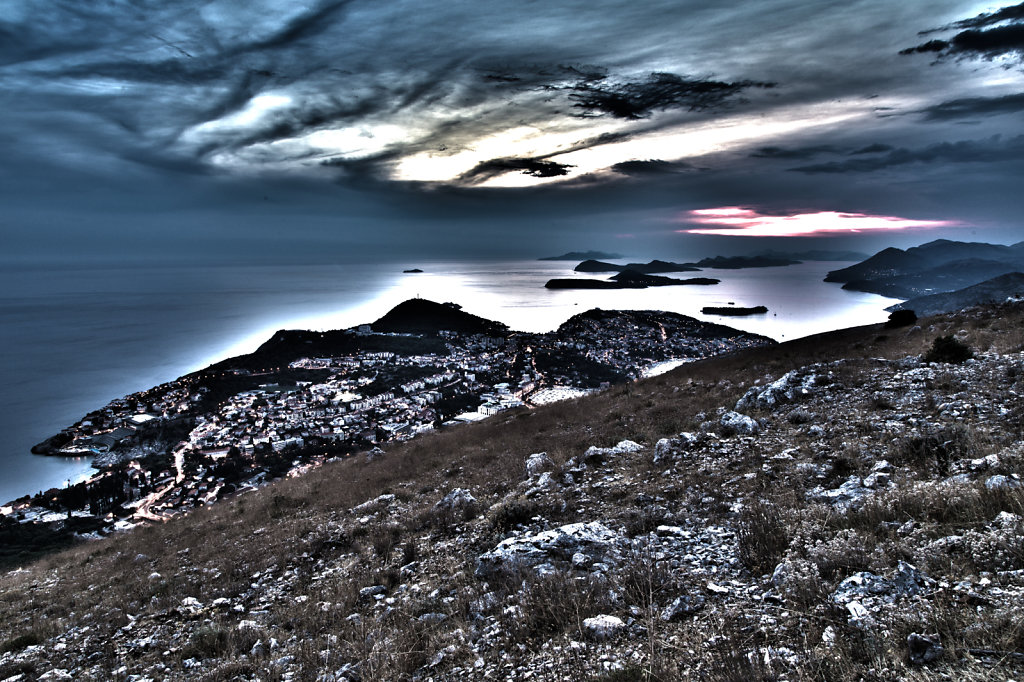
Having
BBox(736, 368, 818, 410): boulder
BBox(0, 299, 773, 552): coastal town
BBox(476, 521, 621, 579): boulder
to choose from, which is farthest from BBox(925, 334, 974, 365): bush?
BBox(0, 299, 773, 552): coastal town

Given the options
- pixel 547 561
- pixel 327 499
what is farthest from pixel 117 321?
pixel 547 561

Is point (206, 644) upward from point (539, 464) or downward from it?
downward

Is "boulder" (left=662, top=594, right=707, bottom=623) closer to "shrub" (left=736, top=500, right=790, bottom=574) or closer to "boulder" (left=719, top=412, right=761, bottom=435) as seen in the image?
"shrub" (left=736, top=500, right=790, bottom=574)

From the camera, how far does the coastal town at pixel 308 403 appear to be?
33.9m

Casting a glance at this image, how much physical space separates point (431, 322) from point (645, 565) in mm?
112447

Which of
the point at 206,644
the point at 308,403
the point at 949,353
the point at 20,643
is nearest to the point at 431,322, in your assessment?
the point at 308,403

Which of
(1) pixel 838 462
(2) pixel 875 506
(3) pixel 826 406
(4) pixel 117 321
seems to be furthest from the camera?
(4) pixel 117 321

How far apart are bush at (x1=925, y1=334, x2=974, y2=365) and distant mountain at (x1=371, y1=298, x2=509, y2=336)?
9287cm

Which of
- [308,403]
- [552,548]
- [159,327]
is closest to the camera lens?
[552,548]

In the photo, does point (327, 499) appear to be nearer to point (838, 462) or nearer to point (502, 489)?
point (502, 489)

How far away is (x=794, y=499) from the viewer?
243 inches

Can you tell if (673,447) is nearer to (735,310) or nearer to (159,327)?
(735,310)

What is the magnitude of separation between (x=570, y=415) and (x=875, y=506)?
13.5 metres

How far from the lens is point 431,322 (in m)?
115
